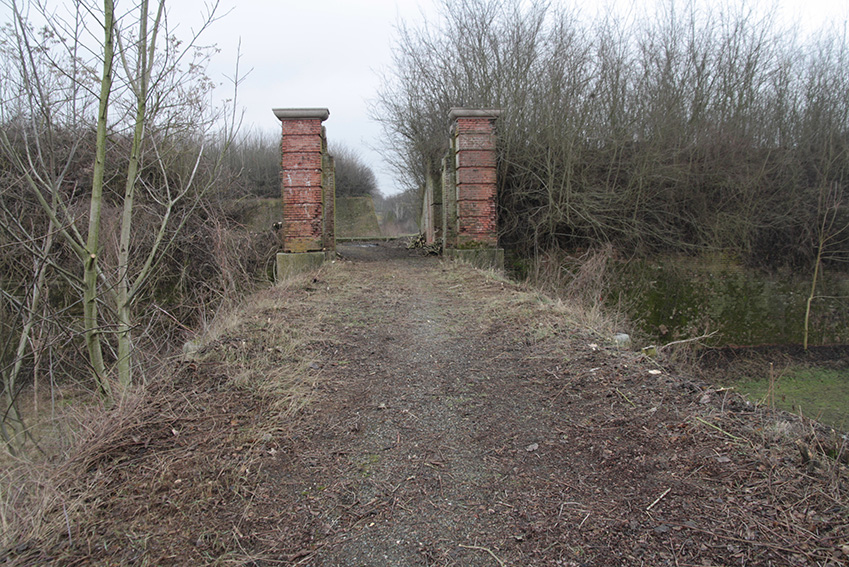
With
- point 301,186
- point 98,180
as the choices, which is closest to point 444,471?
point 98,180

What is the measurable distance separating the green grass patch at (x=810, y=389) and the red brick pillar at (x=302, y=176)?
30.2 ft

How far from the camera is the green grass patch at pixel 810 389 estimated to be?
31.3ft

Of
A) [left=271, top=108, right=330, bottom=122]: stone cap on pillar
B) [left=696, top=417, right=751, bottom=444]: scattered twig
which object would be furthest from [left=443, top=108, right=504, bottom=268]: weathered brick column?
[left=696, top=417, right=751, bottom=444]: scattered twig

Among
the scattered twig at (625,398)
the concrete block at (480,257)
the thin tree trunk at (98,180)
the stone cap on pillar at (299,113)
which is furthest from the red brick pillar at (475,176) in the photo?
the scattered twig at (625,398)

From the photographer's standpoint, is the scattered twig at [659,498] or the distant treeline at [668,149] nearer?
the scattered twig at [659,498]

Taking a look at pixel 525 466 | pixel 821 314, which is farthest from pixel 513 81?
pixel 525 466

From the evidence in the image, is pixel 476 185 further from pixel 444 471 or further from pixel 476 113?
pixel 444 471

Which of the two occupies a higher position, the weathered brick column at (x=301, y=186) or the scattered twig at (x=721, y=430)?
the weathered brick column at (x=301, y=186)

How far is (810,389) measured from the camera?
11.0m

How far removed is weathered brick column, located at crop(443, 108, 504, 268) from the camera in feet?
37.1

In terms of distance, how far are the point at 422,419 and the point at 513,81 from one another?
12121mm

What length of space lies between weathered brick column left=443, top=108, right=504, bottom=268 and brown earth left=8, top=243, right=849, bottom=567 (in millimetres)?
6939

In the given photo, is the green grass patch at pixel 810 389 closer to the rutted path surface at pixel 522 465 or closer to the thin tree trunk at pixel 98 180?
the rutted path surface at pixel 522 465

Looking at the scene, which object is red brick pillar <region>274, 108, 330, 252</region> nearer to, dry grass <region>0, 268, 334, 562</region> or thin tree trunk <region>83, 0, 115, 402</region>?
dry grass <region>0, 268, 334, 562</region>
